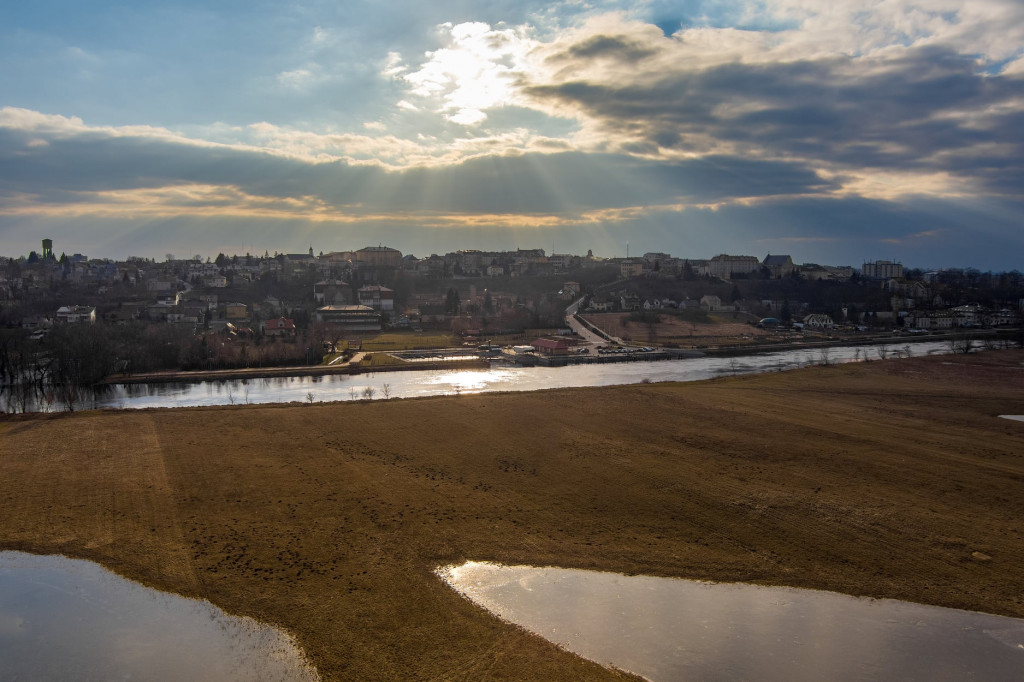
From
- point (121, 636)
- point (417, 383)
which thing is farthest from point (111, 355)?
point (121, 636)

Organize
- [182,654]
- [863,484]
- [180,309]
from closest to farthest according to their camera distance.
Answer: [182,654]
[863,484]
[180,309]

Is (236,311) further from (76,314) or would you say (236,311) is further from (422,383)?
(422,383)

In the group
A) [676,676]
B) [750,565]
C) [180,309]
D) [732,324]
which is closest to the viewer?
[676,676]

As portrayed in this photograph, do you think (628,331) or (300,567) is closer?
(300,567)

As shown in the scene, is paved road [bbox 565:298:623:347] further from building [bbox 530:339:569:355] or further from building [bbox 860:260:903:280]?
building [bbox 860:260:903:280]

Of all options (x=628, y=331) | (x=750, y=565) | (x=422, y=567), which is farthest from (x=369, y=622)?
(x=628, y=331)

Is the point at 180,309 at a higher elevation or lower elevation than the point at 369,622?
Result: higher

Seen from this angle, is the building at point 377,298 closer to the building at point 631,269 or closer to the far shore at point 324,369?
the far shore at point 324,369

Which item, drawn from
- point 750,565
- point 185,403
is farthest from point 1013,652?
point 185,403

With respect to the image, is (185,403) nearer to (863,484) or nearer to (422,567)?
(422,567)
